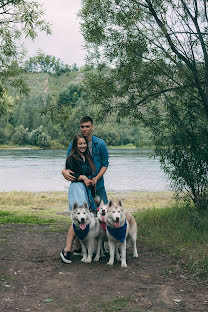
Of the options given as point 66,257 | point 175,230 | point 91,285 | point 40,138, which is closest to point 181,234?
point 175,230

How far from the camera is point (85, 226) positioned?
5.63 metres

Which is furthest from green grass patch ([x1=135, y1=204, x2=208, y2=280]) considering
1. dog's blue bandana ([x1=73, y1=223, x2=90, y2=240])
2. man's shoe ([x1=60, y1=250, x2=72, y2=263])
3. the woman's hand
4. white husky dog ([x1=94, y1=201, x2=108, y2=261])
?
the woman's hand

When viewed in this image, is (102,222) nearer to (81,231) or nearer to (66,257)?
(81,231)

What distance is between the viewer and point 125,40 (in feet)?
27.1

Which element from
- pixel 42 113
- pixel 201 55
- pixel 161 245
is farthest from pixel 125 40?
pixel 161 245

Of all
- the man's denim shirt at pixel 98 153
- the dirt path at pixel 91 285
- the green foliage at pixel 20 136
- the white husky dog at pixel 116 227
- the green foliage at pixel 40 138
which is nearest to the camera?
the dirt path at pixel 91 285

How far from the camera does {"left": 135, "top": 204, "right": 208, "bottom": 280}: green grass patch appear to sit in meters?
5.82

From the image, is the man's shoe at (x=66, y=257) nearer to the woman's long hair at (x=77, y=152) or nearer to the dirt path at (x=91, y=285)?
the dirt path at (x=91, y=285)

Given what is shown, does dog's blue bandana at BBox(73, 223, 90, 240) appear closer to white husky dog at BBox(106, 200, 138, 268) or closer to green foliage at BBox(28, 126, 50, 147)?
white husky dog at BBox(106, 200, 138, 268)

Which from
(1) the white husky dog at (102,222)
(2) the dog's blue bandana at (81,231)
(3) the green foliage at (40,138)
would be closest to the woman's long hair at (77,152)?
(1) the white husky dog at (102,222)

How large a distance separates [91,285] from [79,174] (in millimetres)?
1918

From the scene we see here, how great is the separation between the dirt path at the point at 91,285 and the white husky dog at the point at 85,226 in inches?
11.2

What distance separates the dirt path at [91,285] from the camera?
4.25 m

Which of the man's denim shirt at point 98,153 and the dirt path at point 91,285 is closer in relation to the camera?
the dirt path at point 91,285
